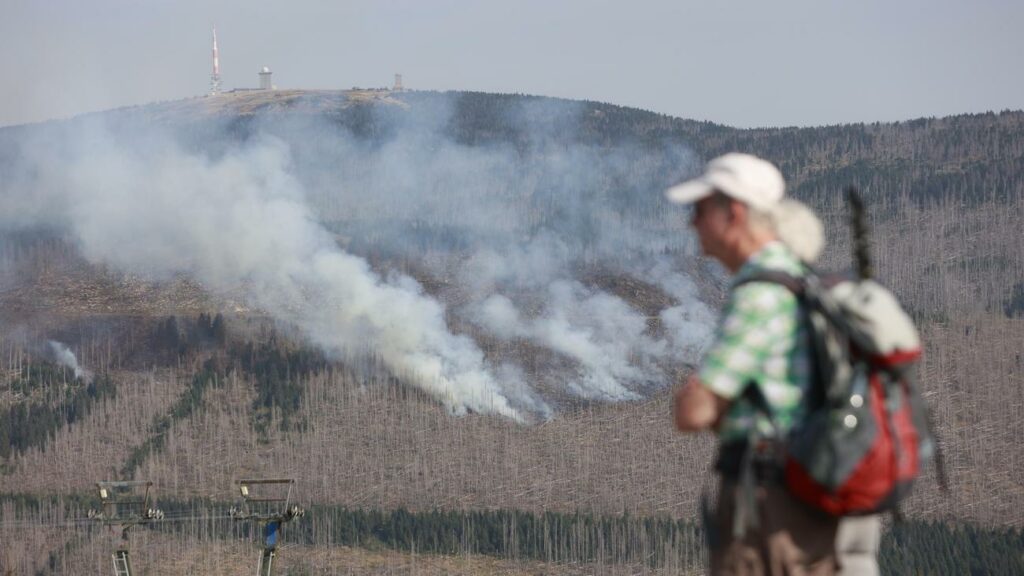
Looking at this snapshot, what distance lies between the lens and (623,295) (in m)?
177

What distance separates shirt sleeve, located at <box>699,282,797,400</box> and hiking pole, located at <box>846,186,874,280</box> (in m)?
0.36

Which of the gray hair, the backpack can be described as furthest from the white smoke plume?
the backpack

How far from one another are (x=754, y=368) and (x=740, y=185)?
1.02 meters

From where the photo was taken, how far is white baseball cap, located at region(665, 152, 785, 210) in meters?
8.94

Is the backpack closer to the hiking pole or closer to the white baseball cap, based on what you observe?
the hiking pole

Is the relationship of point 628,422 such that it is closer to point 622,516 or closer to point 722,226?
point 622,516

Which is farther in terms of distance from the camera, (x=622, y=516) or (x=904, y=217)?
(x=904, y=217)

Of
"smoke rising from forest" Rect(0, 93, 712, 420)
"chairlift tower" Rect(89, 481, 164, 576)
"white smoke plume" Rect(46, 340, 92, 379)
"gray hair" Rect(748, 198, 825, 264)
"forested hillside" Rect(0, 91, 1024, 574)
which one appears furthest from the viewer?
"smoke rising from forest" Rect(0, 93, 712, 420)

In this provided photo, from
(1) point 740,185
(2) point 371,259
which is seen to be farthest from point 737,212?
(2) point 371,259

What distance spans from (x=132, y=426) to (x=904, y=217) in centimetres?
9706

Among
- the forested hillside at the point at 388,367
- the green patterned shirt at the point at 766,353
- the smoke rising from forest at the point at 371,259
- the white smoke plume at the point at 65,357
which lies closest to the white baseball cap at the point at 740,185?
the green patterned shirt at the point at 766,353

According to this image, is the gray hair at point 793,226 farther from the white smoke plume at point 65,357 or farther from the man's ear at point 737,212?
the white smoke plume at point 65,357

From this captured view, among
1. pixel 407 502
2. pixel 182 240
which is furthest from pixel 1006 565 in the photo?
pixel 182 240

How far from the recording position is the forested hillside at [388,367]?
102 m
